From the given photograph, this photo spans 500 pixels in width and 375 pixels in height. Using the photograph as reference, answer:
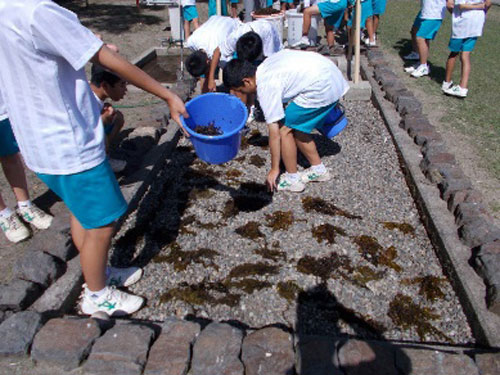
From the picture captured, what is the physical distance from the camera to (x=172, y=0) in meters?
7.98

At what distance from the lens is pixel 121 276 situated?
8.09 ft

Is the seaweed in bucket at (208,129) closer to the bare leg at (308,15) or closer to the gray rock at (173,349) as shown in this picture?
the gray rock at (173,349)

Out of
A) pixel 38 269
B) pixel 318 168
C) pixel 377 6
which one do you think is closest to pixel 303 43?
pixel 377 6

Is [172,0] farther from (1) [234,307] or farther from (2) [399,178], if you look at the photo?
(1) [234,307]

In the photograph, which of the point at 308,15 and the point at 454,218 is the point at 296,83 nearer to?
the point at 454,218

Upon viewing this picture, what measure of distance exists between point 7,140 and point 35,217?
1.82ft

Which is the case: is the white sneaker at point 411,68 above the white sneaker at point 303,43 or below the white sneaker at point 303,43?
below

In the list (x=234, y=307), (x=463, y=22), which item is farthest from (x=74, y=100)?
(x=463, y=22)

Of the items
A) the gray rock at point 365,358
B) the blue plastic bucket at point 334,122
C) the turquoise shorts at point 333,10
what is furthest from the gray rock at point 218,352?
the turquoise shorts at point 333,10

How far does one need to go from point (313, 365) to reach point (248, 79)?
186 centimetres

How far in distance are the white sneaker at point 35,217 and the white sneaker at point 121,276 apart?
774 millimetres

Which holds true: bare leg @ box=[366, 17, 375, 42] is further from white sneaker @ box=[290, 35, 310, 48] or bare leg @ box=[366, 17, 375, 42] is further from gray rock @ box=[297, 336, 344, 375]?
gray rock @ box=[297, 336, 344, 375]

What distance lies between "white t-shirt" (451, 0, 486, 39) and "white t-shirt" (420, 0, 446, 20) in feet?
2.33

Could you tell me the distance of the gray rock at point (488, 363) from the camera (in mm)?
1762
